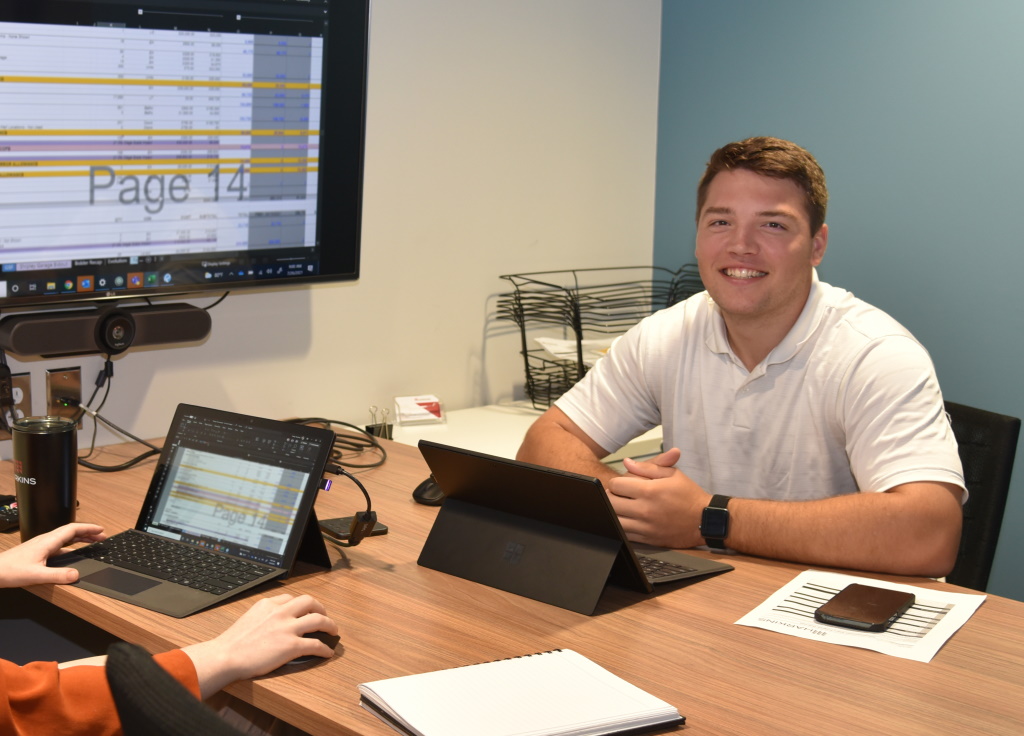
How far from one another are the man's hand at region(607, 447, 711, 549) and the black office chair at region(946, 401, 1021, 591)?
0.54 meters

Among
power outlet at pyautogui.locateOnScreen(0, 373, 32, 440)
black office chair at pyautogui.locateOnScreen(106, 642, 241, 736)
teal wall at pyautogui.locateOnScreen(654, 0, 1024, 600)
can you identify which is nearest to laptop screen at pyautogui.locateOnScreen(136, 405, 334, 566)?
power outlet at pyautogui.locateOnScreen(0, 373, 32, 440)

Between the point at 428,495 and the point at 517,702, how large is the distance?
75cm

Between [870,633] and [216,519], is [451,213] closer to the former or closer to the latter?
[216,519]

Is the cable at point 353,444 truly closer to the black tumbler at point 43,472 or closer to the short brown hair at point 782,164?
the black tumbler at point 43,472

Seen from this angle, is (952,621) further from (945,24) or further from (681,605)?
(945,24)

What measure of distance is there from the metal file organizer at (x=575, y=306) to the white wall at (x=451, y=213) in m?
0.05

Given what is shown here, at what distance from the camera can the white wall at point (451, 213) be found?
2307 mm

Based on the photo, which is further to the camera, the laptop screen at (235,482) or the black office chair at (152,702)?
the laptop screen at (235,482)

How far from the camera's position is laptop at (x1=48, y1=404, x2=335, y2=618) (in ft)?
4.68

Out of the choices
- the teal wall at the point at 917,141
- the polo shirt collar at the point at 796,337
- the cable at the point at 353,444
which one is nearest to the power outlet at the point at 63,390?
the cable at the point at 353,444

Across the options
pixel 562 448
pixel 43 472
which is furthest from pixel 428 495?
pixel 43 472

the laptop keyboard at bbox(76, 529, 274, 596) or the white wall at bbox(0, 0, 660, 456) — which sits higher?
the white wall at bbox(0, 0, 660, 456)

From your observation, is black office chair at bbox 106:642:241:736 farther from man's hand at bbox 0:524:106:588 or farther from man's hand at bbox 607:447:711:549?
man's hand at bbox 607:447:711:549

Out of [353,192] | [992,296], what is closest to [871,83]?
[992,296]
